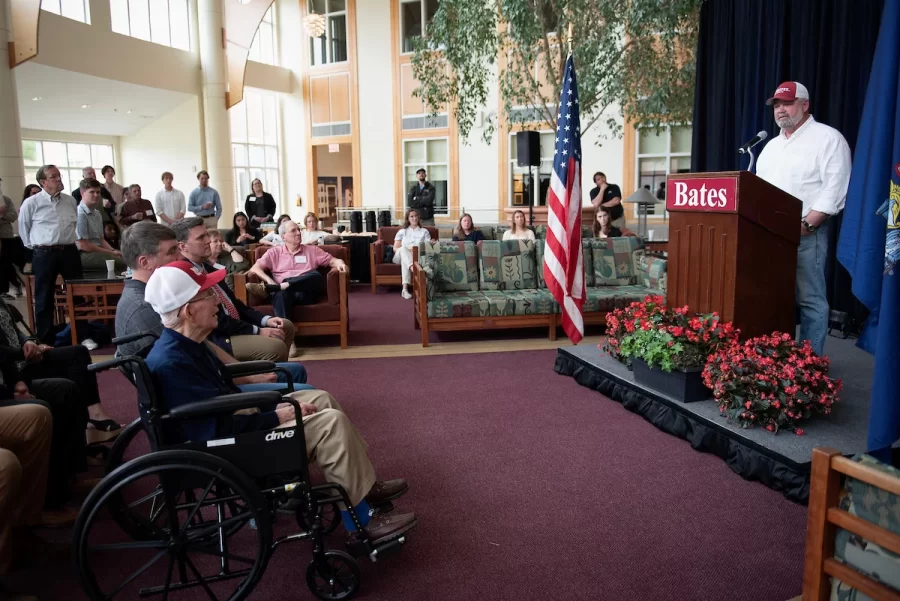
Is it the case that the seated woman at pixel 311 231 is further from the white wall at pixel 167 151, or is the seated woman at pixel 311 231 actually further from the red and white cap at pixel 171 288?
the red and white cap at pixel 171 288

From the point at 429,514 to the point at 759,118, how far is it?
5129 millimetres

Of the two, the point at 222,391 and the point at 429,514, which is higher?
the point at 222,391

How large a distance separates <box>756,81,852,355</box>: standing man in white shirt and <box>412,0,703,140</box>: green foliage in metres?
3.50

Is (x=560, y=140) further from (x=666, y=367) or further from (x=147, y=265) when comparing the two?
(x=147, y=265)

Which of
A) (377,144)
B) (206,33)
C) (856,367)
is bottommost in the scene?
(856,367)

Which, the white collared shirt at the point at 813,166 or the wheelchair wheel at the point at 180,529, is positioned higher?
the white collared shirt at the point at 813,166

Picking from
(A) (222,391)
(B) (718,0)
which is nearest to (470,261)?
(B) (718,0)

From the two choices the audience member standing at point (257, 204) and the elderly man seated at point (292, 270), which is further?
the audience member standing at point (257, 204)

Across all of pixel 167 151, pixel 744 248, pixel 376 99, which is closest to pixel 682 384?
pixel 744 248

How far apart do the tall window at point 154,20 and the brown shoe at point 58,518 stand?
10667mm

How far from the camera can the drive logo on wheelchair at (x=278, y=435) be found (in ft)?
6.38

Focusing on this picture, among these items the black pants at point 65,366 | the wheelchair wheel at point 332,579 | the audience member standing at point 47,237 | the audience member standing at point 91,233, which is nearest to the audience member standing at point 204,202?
the audience member standing at point 91,233

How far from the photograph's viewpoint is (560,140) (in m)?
4.66

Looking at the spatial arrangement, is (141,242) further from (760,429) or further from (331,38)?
(331,38)
